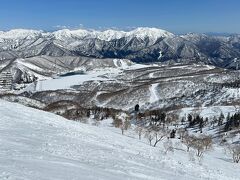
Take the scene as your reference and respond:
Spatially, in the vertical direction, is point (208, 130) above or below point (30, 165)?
below

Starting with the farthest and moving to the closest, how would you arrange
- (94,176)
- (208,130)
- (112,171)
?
(208,130) → (112,171) → (94,176)

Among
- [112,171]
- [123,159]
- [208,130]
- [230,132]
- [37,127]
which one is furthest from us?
[208,130]

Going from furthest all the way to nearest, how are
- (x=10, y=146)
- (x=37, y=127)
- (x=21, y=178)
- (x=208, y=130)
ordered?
(x=208, y=130), (x=37, y=127), (x=10, y=146), (x=21, y=178)

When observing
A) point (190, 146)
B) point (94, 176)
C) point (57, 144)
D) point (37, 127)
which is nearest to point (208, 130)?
point (190, 146)

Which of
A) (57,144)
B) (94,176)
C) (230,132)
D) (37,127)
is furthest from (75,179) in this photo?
(230,132)

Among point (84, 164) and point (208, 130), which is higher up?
point (84, 164)

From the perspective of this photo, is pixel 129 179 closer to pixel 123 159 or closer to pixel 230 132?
pixel 123 159

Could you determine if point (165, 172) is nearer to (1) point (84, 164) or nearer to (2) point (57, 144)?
(1) point (84, 164)

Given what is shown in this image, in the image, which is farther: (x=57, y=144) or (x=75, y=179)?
(x=57, y=144)

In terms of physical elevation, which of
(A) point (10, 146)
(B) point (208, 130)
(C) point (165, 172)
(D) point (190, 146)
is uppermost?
(A) point (10, 146)
